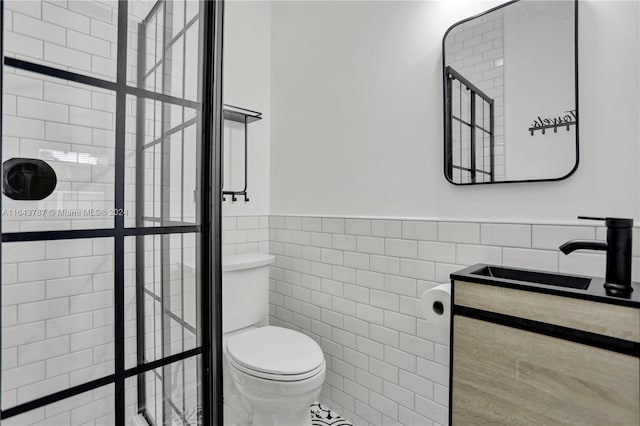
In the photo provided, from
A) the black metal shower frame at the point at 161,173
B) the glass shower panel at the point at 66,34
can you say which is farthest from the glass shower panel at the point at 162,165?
the glass shower panel at the point at 66,34

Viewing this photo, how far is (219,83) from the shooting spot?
38.5 inches

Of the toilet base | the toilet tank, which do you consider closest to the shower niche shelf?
the toilet tank

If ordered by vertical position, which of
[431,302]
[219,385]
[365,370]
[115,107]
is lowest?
[365,370]

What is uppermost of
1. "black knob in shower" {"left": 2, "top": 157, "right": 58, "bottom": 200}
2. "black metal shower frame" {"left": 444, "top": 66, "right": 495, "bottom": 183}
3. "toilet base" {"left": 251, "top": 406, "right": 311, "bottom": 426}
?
"black metal shower frame" {"left": 444, "top": 66, "right": 495, "bottom": 183}

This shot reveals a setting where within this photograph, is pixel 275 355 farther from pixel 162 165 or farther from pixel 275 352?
pixel 162 165

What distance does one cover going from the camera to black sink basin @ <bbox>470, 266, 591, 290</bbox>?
3.50 feet

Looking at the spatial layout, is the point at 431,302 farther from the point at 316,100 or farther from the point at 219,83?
the point at 316,100

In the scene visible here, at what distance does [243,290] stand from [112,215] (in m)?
1.11

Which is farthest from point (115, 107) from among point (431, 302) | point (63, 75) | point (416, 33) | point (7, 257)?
point (416, 33)

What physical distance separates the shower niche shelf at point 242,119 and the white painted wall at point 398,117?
19cm

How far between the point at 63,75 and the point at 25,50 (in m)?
0.07

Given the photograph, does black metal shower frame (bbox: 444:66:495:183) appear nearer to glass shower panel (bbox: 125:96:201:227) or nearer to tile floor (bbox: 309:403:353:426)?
Answer: glass shower panel (bbox: 125:96:201:227)

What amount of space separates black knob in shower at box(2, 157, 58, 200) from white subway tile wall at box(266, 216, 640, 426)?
1300 millimetres

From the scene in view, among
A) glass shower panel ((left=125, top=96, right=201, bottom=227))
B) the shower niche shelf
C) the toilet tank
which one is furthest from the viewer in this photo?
the shower niche shelf
